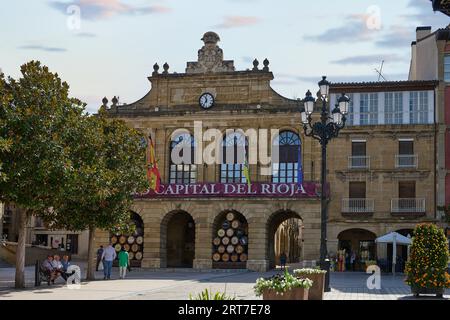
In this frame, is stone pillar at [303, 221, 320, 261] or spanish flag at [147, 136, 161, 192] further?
spanish flag at [147, 136, 161, 192]

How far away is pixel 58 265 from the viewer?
27453mm

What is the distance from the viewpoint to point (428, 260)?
22.2 metres

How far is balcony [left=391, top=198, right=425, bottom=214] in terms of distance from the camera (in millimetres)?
42344

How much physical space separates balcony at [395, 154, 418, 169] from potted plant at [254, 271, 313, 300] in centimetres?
2748

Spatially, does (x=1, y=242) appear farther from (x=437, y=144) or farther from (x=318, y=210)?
(x=437, y=144)

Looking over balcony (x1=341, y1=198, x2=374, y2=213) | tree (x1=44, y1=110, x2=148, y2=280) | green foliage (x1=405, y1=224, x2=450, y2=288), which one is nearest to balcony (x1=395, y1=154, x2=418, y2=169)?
balcony (x1=341, y1=198, x2=374, y2=213)

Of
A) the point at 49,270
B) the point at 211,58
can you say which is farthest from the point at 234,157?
the point at 49,270

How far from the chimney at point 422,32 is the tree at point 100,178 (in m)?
23.3

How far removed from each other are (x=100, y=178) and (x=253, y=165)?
19221 millimetres

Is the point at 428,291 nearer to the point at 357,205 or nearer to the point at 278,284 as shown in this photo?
the point at 278,284

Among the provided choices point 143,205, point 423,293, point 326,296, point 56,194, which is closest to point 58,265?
point 56,194

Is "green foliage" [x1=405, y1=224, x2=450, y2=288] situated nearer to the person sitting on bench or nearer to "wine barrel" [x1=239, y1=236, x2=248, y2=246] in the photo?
the person sitting on bench

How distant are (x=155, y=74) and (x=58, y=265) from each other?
22.1 m

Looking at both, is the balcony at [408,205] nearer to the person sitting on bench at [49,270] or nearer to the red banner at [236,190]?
the red banner at [236,190]
